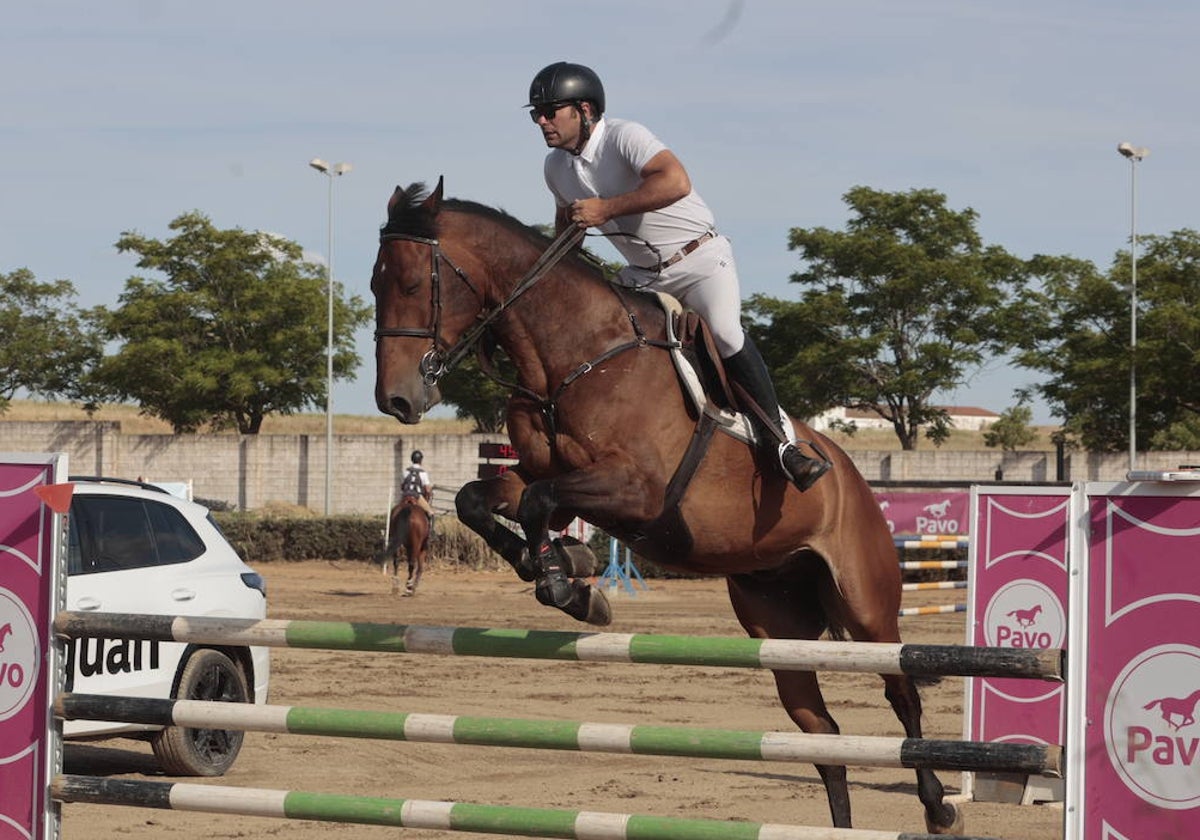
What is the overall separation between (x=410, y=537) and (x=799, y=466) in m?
16.1

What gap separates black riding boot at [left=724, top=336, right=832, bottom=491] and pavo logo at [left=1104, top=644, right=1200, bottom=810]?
1.95 meters

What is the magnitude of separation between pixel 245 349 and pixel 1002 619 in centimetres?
4282

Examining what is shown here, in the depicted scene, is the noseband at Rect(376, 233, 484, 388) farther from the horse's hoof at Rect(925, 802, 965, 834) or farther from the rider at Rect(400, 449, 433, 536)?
the rider at Rect(400, 449, 433, 536)

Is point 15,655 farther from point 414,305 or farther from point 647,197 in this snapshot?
point 647,197

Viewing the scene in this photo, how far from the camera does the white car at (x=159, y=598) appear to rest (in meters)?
8.28

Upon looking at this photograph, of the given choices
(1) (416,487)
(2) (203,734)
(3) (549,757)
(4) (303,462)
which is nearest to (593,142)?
(2) (203,734)

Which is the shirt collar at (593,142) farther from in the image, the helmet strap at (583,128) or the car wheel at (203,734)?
the car wheel at (203,734)

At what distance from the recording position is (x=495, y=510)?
17.8 feet

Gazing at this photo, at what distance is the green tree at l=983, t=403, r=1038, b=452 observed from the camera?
54.2m

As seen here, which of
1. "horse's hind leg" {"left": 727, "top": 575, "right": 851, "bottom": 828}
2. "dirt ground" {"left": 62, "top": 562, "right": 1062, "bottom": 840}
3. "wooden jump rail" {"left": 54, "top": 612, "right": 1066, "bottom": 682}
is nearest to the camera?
"wooden jump rail" {"left": 54, "top": 612, "right": 1066, "bottom": 682}

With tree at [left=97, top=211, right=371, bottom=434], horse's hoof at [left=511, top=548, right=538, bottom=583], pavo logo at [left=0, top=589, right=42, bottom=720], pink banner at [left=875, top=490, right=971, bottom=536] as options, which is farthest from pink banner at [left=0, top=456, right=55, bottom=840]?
tree at [left=97, top=211, right=371, bottom=434]

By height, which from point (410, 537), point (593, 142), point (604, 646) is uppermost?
point (593, 142)

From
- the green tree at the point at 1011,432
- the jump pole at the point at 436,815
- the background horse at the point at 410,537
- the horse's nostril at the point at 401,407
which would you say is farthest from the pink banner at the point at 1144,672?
the green tree at the point at 1011,432

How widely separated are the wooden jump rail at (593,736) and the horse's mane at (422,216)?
1.63 metres
